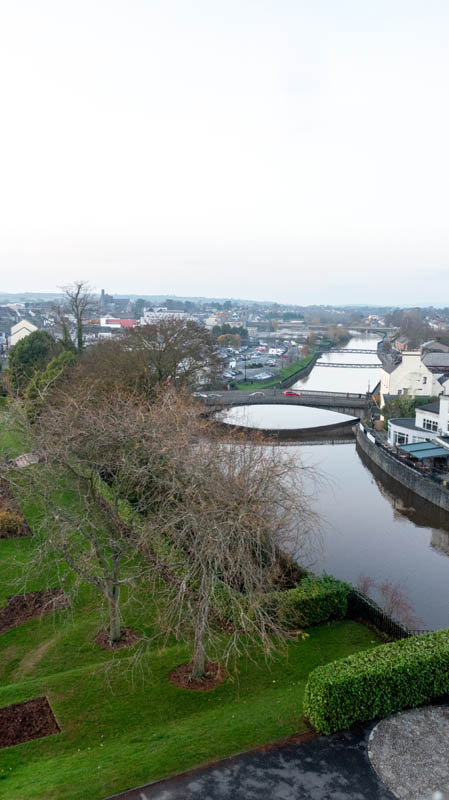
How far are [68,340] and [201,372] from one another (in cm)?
1414

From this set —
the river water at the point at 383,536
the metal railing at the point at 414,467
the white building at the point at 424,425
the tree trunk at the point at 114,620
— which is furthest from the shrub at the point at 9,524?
the white building at the point at 424,425

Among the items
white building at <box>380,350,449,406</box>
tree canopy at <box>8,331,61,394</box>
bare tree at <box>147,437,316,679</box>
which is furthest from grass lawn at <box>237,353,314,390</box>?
bare tree at <box>147,437,316,679</box>

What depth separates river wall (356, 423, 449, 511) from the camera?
3222cm

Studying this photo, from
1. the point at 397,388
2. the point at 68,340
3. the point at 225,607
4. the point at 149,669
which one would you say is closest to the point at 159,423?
the point at 225,607

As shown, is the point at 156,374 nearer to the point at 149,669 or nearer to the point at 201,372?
the point at 201,372

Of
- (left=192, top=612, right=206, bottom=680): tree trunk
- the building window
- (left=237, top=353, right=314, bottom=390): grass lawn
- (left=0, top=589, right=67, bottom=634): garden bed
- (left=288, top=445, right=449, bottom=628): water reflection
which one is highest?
the building window

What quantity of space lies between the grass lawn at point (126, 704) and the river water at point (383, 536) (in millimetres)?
6610

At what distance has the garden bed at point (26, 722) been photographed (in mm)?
11383

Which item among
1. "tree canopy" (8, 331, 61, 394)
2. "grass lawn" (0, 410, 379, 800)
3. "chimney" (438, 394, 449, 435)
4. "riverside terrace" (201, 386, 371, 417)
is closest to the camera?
"grass lawn" (0, 410, 379, 800)

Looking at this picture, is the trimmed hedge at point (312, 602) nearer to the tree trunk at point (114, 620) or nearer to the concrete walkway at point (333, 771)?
the tree trunk at point (114, 620)

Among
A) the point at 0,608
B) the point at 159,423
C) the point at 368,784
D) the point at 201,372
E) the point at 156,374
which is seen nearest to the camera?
the point at 368,784

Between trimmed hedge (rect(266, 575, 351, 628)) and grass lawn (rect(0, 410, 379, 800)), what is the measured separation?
13.3 inches

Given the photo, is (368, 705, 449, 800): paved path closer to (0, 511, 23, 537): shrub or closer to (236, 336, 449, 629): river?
(236, 336, 449, 629): river

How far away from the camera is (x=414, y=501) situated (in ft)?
112
